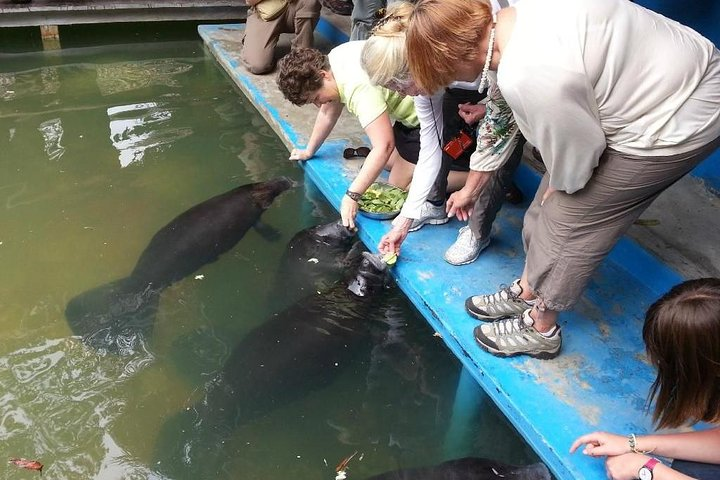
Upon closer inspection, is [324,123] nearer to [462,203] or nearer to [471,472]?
[462,203]

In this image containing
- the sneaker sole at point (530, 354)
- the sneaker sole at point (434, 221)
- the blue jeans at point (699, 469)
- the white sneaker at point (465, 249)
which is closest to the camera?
the blue jeans at point (699, 469)

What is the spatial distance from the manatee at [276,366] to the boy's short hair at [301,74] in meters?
1.01

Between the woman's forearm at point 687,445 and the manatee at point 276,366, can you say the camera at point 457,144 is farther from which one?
the woman's forearm at point 687,445

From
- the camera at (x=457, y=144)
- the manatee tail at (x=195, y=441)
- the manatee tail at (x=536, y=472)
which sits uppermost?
the camera at (x=457, y=144)

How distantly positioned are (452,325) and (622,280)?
1.00 metres

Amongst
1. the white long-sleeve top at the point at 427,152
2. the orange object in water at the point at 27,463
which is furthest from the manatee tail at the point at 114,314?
the white long-sleeve top at the point at 427,152

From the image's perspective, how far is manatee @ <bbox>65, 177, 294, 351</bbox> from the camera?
354cm

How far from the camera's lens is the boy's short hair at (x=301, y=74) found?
12.4 feet

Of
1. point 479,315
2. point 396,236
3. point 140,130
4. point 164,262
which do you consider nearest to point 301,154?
point 164,262

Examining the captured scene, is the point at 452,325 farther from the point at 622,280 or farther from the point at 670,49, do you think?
the point at 670,49

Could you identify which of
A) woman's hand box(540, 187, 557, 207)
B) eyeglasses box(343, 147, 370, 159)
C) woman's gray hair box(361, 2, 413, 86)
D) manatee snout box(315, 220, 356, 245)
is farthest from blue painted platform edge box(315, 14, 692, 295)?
eyeglasses box(343, 147, 370, 159)

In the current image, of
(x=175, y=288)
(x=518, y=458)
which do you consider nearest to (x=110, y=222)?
(x=175, y=288)

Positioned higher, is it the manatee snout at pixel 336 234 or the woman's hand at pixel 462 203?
the woman's hand at pixel 462 203

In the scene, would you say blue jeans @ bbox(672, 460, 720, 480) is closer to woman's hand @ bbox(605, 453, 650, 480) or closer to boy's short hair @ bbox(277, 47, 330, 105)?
woman's hand @ bbox(605, 453, 650, 480)
